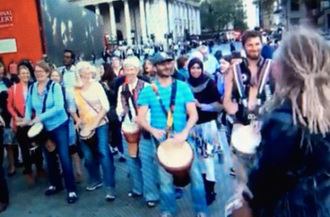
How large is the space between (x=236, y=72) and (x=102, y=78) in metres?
3.36

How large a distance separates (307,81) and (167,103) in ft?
9.58

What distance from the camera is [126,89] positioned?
6.09 meters

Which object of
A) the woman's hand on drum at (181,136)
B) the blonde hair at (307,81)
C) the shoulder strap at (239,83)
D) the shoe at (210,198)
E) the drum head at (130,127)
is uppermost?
the blonde hair at (307,81)

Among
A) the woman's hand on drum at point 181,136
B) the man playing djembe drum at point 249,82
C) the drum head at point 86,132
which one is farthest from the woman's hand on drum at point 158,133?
the drum head at point 86,132

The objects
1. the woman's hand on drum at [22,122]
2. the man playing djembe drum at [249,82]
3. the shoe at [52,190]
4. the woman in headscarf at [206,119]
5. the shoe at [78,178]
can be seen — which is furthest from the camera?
the shoe at [78,178]

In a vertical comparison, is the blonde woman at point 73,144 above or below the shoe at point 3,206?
above

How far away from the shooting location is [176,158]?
15.0 ft

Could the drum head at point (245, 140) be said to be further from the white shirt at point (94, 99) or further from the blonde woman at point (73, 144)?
the blonde woman at point (73, 144)

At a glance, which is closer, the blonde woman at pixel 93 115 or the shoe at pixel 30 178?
the blonde woman at pixel 93 115

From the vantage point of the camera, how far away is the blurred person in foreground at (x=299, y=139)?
85.0 inches

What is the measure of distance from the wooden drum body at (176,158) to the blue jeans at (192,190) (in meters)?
0.40

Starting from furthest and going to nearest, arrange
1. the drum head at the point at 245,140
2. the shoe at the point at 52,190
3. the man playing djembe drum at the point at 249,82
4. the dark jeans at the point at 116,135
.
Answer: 1. the dark jeans at the point at 116,135
2. the shoe at the point at 52,190
3. the man playing djembe drum at the point at 249,82
4. the drum head at the point at 245,140

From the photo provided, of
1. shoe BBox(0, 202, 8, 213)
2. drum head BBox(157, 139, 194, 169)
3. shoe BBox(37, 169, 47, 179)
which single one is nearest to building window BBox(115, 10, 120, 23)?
shoe BBox(37, 169, 47, 179)

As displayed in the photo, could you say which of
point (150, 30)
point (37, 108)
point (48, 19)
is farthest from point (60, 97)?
point (150, 30)
